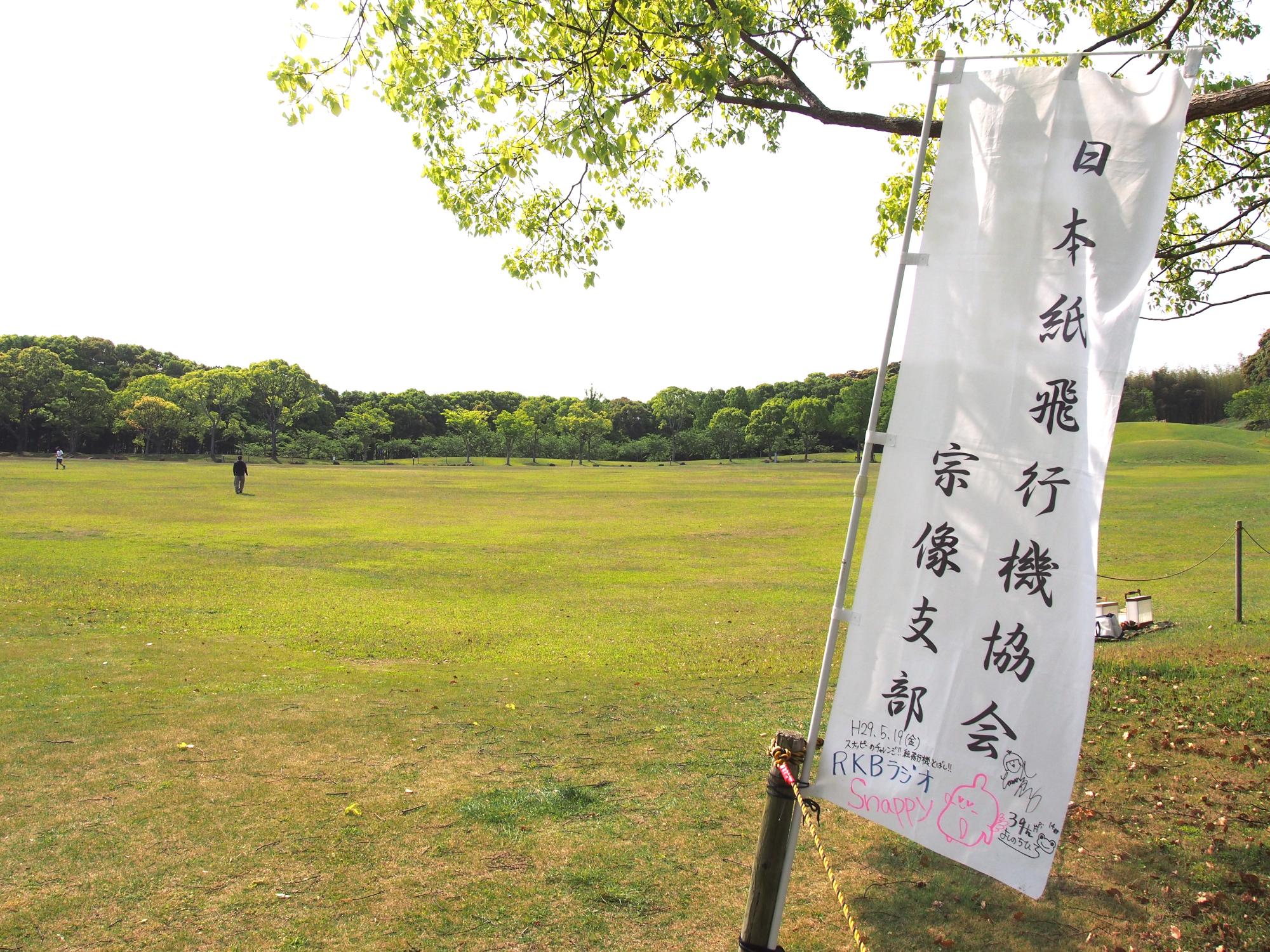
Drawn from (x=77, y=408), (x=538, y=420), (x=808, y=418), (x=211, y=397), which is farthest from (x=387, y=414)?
(x=808, y=418)

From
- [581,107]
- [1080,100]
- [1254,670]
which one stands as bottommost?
[1254,670]

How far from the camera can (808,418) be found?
4077 inches

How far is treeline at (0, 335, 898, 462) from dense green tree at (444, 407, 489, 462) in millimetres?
294

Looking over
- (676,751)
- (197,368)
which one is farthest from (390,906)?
(197,368)

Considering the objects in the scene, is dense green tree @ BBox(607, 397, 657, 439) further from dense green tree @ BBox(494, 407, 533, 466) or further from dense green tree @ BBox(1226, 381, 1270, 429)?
dense green tree @ BBox(1226, 381, 1270, 429)

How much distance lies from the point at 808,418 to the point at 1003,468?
102 m

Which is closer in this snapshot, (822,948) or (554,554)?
(822,948)

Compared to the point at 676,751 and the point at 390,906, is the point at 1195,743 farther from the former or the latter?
the point at 390,906

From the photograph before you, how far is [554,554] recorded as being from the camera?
2412cm

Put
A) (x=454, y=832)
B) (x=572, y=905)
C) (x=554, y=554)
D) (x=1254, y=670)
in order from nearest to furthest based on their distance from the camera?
(x=572, y=905) → (x=454, y=832) → (x=1254, y=670) → (x=554, y=554)

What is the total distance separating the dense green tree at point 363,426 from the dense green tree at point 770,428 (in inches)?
1937

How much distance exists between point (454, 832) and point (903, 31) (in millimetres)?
11816

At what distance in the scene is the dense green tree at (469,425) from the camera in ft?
348

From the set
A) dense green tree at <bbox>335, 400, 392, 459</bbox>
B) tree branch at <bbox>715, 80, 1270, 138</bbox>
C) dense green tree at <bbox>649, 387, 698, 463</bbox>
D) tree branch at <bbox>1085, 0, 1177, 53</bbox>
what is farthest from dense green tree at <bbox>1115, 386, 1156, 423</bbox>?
tree branch at <bbox>715, 80, 1270, 138</bbox>
